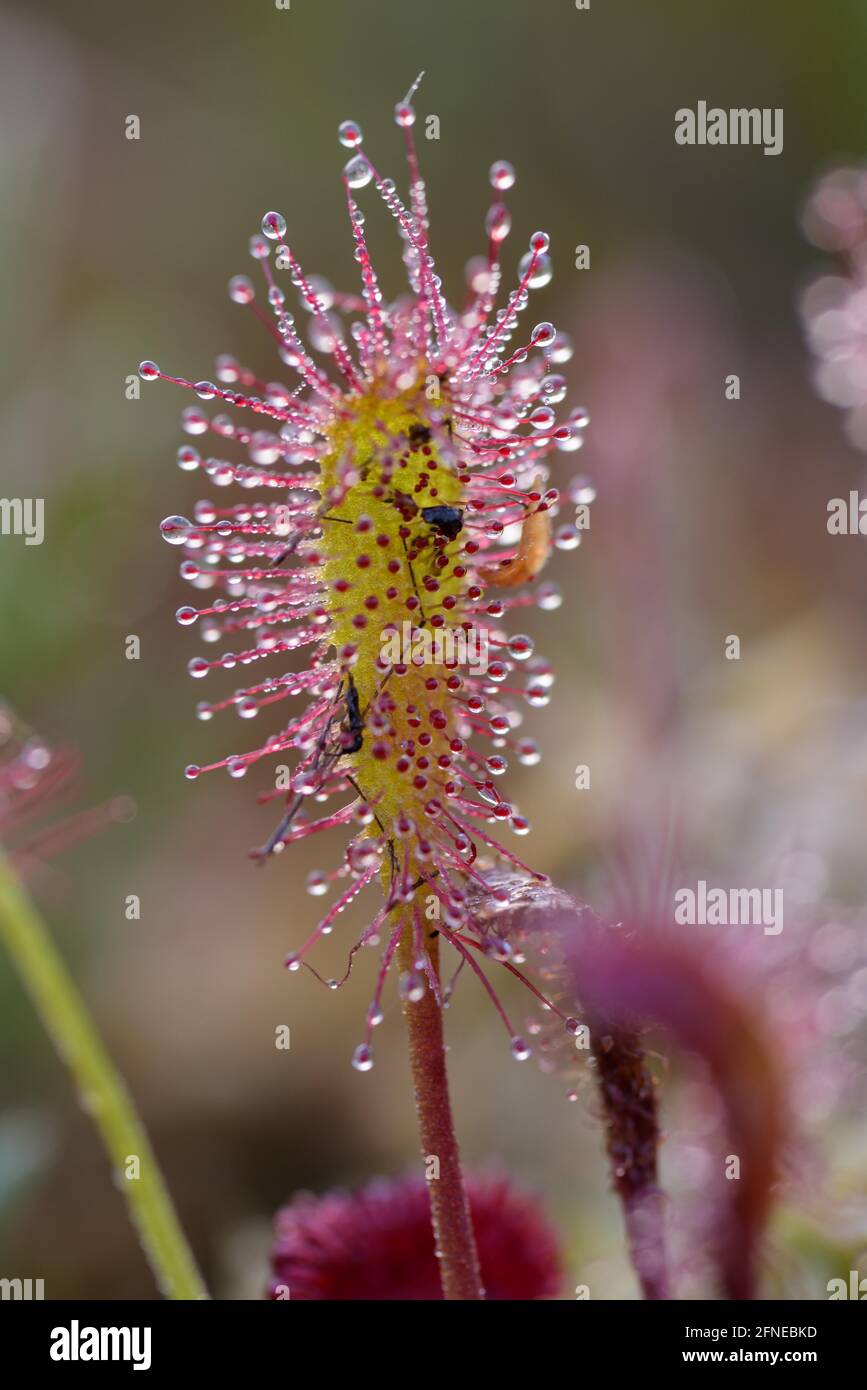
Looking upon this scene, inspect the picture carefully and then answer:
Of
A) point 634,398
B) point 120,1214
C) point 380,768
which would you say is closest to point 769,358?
point 634,398

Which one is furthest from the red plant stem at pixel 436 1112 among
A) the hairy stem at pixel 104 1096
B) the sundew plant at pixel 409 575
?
the hairy stem at pixel 104 1096

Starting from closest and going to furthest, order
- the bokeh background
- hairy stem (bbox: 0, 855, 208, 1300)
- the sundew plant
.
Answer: the sundew plant → hairy stem (bbox: 0, 855, 208, 1300) → the bokeh background

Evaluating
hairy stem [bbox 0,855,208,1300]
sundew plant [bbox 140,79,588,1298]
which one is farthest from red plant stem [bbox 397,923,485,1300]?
hairy stem [bbox 0,855,208,1300]

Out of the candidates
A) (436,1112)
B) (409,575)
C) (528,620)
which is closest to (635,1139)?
(436,1112)

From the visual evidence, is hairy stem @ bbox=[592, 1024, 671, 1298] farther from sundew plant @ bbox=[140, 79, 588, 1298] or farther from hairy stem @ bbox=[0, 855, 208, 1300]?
hairy stem @ bbox=[0, 855, 208, 1300]
